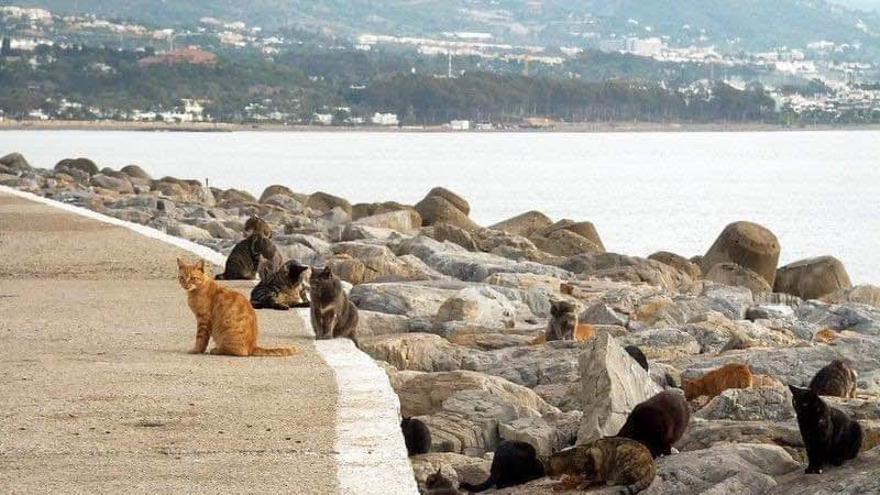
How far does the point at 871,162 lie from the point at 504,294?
110 metres

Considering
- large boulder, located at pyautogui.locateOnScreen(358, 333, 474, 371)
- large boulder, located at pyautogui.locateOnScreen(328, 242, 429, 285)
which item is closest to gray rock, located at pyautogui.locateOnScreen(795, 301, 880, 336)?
large boulder, located at pyautogui.locateOnScreen(328, 242, 429, 285)

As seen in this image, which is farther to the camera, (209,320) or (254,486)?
(209,320)

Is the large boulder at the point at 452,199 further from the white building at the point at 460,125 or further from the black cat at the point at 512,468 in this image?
the white building at the point at 460,125

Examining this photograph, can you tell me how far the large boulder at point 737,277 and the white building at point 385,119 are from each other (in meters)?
146

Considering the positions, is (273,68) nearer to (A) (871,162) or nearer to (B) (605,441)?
(A) (871,162)

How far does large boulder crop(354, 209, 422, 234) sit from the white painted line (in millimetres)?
17641

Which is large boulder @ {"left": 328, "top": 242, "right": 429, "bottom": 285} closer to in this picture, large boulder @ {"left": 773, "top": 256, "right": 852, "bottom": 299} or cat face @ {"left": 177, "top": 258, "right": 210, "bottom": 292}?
cat face @ {"left": 177, "top": 258, "right": 210, "bottom": 292}

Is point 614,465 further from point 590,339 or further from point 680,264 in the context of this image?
point 680,264

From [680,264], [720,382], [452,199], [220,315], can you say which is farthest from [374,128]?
[220,315]

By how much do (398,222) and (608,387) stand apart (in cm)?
1904

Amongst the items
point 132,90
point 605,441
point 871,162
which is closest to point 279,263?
point 605,441

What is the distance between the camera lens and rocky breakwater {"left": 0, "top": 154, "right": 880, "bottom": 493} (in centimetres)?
896

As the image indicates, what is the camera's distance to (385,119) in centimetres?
17088

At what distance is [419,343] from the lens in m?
12.2
